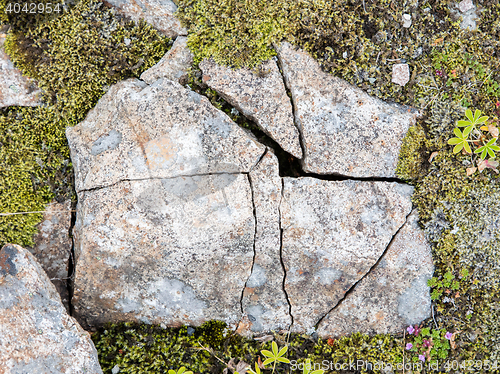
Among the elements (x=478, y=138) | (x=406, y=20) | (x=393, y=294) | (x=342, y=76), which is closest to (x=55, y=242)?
(x=342, y=76)

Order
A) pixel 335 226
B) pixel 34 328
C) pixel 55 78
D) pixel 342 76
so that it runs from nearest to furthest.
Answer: pixel 34 328, pixel 335 226, pixel 342 76, pixel 55 78

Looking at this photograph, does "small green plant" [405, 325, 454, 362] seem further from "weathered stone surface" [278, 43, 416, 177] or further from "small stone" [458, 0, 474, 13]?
"small stone" [458, 0, 474, 13]

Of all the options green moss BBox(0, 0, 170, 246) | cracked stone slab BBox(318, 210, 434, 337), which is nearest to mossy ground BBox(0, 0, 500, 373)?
green moss BBox(0, 0, 170, 246)

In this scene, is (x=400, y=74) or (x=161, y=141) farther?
(x=400, y=74)

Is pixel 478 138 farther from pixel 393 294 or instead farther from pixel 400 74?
pixel 393 294

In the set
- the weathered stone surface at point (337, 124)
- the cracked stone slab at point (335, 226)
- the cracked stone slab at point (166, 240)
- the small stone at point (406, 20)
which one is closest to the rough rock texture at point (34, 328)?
the cracked stone slab at point (166, 240)

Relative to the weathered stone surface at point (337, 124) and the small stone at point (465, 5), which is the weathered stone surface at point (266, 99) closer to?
the weathered stone surface at point (337, 124)
